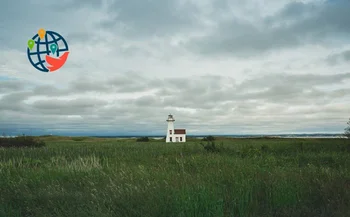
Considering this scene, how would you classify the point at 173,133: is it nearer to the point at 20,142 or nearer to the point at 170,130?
the point at 170,130

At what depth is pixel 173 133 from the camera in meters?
71.6

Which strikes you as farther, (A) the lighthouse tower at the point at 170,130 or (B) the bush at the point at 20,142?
(A) the lighthouse tower at the point at 170,130

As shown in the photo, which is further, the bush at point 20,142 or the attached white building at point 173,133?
the attached white building at point 173,133

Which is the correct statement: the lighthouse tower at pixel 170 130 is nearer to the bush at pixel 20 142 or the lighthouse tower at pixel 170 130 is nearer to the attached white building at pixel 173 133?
the attached white building at pixel 173 133

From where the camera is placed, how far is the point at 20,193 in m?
8.94

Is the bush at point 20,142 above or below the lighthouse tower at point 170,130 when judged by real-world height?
below

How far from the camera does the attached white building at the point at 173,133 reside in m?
70.9

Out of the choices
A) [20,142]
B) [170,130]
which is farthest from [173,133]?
[20,142]

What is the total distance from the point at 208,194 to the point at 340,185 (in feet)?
12.0

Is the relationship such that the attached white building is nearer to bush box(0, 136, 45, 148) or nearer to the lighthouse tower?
the lighthouse tower

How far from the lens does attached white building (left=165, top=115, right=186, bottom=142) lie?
A: 70938 mm

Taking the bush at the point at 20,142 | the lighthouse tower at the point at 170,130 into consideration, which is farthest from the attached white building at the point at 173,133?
the bush at the point at 20,142

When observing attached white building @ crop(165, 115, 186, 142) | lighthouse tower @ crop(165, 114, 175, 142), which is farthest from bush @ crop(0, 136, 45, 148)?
attached white building @ crop(165, 115, 186, 142)

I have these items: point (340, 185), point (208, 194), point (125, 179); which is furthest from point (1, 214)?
point (340, 185)
